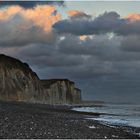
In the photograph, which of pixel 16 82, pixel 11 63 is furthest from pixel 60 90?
pixel 16 82

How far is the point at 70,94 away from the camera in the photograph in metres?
178

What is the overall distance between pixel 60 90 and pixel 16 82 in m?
48.0

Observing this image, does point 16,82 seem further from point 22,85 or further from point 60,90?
point 60,90

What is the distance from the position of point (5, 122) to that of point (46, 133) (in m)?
4.14

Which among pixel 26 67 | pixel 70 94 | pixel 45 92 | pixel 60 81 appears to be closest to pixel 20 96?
pixel 26 67

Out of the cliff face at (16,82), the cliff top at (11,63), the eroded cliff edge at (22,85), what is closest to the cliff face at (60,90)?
the eroded cliff edge at (22,85)

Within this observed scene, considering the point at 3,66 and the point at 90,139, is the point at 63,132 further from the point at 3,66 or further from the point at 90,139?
the point at 3,66

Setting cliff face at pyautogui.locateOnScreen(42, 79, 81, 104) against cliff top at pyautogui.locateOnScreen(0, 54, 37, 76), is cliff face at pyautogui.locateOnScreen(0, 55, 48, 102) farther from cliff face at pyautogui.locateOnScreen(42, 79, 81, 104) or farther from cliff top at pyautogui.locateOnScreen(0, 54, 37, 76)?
cliff face at pyautogui.locateOnScreen(42, 79, 81, 104)

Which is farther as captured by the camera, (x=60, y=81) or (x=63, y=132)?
(x=60, y=81)

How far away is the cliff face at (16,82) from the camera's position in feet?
361

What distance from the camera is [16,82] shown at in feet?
392

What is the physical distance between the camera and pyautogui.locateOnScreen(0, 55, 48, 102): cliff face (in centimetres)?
11012

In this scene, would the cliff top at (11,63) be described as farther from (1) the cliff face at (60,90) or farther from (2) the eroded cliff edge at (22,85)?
(1) the cliff face at (60,90)

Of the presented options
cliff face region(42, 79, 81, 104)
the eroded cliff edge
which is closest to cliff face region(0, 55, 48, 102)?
the eroded cliff edge
